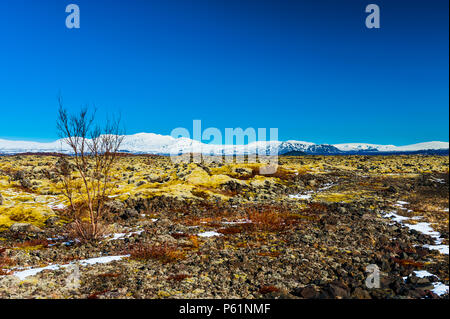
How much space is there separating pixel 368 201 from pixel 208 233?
2072 cm

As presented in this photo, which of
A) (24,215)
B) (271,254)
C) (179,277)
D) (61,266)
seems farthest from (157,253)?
(24,215)

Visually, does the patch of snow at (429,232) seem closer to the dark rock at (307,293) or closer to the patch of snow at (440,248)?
the patch of snow at (440,248)

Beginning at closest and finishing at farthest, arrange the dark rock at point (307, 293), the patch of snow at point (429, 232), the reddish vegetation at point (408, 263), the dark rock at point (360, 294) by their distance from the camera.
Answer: the dark rock at point (360, 294)
the dark rock at point (307, 293)
the reddish vegetation at point (408, 263)
the patch of snow at point (429, 232)

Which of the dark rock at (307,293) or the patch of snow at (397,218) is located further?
the patch of snow at (397,218)

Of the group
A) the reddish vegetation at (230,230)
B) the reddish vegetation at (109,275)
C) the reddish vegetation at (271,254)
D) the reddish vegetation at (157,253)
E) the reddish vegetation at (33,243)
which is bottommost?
the reddish vegetation at (230,230)

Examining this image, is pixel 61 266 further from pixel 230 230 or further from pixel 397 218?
pixel 397 218

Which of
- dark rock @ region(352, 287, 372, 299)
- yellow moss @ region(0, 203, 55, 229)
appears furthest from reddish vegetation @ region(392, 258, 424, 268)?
yellow moss @ region(0, 203, 55, 229)

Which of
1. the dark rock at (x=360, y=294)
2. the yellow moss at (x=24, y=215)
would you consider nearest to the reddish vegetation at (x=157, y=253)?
the dark rock at (x=360, y=294)

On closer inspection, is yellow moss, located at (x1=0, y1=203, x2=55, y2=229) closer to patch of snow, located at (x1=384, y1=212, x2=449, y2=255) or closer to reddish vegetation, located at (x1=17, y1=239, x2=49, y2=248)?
reddish vegetation, located at (x1=17, y1=239, x2=49, y2=248)
